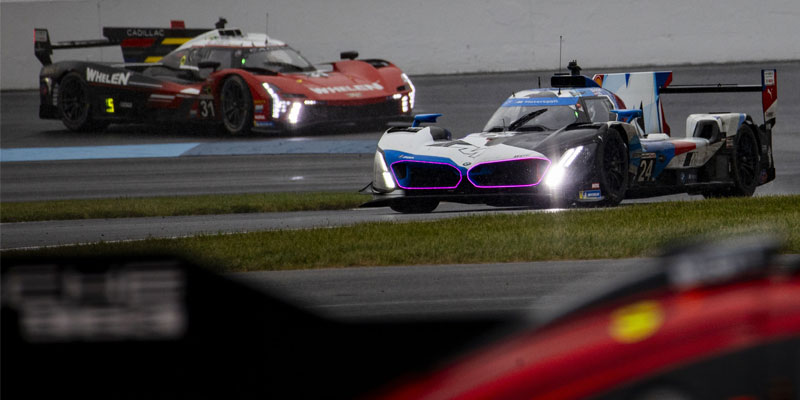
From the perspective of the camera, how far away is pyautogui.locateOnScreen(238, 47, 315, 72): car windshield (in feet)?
68.8

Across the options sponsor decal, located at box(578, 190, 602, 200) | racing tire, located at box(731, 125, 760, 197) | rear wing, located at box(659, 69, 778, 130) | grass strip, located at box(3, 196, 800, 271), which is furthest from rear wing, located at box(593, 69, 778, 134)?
sponsor decal, located at box(578, 190, 602, 200)

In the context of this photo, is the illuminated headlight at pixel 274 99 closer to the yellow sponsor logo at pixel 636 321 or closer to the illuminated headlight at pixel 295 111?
the illuminated headlight at pixel 295 111

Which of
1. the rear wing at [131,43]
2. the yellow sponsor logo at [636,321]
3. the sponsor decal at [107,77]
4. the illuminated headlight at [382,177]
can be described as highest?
the rear wing at [131,43]

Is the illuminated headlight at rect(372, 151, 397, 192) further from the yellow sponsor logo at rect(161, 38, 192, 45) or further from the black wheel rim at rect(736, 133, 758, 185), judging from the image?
the yellow sponsor logo at rect(161, 38, 192, 45)

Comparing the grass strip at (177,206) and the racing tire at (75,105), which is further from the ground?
the racing tire at (75,105)

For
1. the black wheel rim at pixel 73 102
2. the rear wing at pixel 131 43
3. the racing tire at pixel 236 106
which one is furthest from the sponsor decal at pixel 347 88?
the black wheel rim at pixel 73 102

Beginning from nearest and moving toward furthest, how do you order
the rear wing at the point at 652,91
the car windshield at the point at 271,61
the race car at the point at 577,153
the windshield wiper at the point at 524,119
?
the race car at the point at 577,153 → the windshield wiper at the point at 524,119 → the rear wing at the point at 652,91 → the car windshield at the point at 271,61

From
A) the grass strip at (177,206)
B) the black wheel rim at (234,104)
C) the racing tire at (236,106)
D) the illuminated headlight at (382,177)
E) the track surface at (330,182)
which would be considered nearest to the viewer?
the track surface at (330,182)

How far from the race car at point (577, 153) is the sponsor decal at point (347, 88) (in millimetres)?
6751

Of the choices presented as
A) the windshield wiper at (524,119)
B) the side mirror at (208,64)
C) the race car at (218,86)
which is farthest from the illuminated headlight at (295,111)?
the windshield wiper at (524,119)

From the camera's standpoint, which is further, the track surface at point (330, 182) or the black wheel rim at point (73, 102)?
the black wheel rim at point (73, 102)

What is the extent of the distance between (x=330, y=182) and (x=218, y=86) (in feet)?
16.9

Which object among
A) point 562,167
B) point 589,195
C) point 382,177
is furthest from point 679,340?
point 382,177

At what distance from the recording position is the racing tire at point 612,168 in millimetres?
11219
